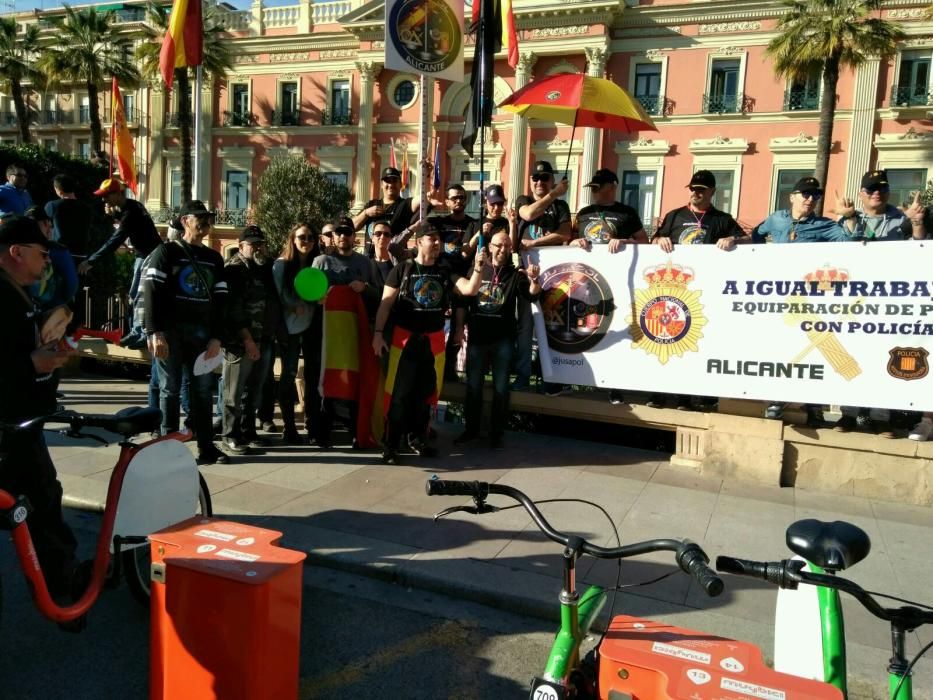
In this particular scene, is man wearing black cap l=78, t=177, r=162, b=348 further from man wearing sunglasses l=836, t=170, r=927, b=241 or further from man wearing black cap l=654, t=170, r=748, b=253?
man wearing sunglasses l=836, t=170, r=927, b=241

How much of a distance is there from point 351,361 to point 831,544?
518 cm

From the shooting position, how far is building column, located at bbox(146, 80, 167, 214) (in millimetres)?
42594

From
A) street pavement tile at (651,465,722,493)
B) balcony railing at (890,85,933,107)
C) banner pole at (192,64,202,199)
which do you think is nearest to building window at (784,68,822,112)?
balcony railing at (890,85,933,107)

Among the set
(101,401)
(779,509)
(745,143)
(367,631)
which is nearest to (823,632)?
(367,631)

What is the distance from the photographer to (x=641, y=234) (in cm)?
696

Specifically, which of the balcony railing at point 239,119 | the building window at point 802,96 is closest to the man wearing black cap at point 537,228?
the building window at point 802,96

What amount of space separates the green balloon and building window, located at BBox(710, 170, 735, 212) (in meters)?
29.3

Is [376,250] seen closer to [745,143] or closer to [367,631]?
[367,631]

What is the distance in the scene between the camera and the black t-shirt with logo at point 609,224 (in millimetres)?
6898

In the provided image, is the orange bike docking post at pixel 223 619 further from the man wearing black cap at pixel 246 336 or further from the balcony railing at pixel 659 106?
the balcony railing at pixel 659 106

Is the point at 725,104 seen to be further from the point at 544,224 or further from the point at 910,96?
the point at 544,224

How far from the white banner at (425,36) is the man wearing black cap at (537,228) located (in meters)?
1.79

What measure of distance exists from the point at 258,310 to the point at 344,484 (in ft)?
6.04

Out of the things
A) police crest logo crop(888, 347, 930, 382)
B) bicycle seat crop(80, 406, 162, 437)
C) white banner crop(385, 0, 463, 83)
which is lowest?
bicycle seat crop(80, 406, 162, 437)
